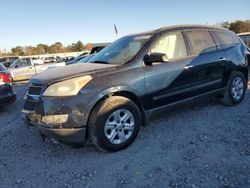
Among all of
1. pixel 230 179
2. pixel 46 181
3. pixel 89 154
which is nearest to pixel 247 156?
pixel 230 179

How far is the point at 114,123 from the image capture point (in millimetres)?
3746

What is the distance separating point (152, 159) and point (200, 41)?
8.76 feet

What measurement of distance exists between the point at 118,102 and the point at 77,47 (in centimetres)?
6378

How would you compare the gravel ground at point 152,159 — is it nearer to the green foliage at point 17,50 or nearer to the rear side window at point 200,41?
the rear side window at point 200,41

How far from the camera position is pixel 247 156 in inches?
132

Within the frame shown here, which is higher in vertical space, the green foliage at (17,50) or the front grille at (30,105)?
the green foliage at (17,50)

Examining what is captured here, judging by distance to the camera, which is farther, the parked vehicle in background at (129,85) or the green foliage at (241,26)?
the green foliage at (241,26)

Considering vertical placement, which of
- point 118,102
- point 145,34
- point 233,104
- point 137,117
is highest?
point 145,34

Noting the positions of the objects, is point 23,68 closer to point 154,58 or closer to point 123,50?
point 123,50

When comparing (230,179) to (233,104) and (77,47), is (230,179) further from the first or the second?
(77,47)

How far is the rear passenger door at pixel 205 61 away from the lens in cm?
477

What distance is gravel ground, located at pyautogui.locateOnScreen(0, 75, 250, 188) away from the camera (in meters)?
3.01

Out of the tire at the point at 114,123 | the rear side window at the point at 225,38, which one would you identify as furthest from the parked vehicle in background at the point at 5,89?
the rear side window at the point at 225,38

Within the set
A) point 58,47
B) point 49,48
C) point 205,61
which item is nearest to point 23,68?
point 205,61
